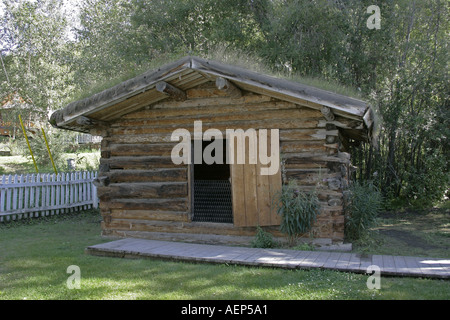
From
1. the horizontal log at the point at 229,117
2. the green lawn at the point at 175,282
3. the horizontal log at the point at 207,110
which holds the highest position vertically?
the horizontal log at the point at 207,110

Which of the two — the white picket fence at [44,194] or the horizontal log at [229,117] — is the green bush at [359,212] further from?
the white picket fence at [44,194]

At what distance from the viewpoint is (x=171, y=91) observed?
7.94m

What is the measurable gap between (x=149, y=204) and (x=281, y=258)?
11.8 ft

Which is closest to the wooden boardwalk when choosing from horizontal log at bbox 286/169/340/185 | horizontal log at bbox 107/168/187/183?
horizontal log at bbox 286/169/340/185

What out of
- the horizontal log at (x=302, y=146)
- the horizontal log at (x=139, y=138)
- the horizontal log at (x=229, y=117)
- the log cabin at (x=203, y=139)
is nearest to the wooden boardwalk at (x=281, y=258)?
the log cabin at (x=203, y=139)

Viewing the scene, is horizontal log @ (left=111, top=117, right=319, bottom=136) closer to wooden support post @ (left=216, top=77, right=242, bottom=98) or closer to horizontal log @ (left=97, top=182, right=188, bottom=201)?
wooden support post @ (left=216, top=77, right=242, bottom=98)

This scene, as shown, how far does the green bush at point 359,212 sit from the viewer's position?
7.78 metres

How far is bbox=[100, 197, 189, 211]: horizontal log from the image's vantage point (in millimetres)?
8422

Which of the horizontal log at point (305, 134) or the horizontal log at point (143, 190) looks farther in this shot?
the horizontal log at point (143, 190)

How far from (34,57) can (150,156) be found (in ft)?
74.1

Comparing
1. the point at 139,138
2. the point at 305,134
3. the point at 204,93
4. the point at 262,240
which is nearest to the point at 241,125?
the point at 204,93

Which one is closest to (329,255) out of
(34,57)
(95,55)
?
(95,55)

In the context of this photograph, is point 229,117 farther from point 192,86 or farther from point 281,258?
point 281,258

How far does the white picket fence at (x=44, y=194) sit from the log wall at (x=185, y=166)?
10.6ft
